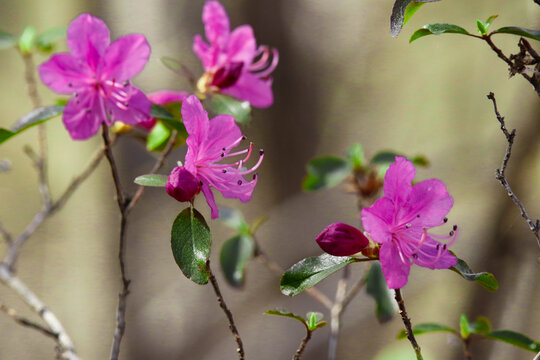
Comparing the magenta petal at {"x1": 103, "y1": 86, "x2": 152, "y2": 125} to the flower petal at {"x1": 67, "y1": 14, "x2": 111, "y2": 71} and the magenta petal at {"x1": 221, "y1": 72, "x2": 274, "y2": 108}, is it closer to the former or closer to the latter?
the flower petal at {"x1": 67, "y1": 14, "x2": 111, "y2": 71}

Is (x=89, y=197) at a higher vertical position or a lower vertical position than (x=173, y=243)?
lower

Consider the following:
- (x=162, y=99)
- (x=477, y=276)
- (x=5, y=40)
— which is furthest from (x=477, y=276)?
(x=5, y=40)

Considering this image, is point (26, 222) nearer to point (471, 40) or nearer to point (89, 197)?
point (89, 197)

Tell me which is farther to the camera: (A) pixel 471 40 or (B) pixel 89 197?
(B) pixel 89 197

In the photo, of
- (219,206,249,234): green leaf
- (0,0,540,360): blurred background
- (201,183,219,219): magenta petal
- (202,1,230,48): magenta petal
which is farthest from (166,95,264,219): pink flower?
(0,0,540,360): blurred background

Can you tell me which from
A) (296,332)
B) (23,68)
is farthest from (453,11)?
(23,68)

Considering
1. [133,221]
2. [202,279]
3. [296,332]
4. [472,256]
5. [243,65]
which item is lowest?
[296,332]
